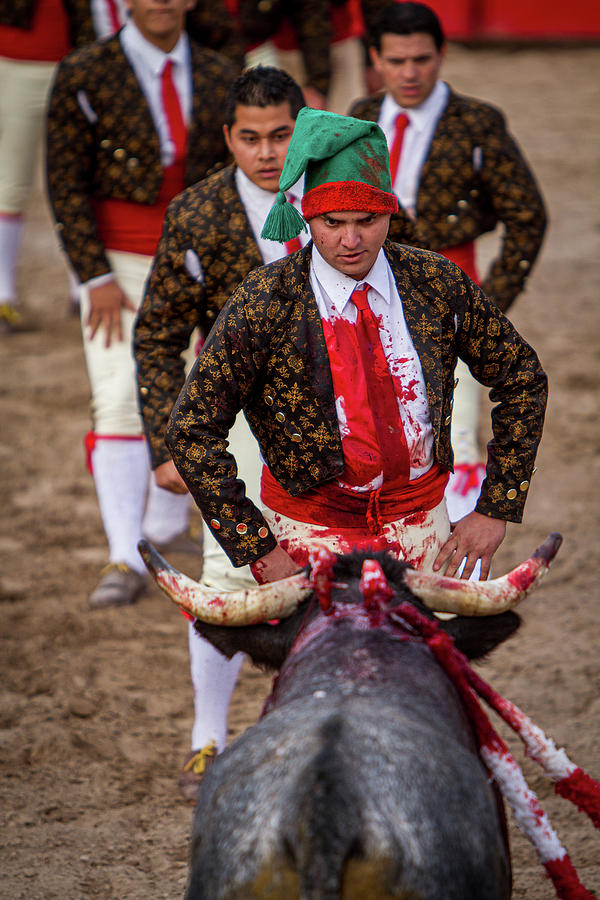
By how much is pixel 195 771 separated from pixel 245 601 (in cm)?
131

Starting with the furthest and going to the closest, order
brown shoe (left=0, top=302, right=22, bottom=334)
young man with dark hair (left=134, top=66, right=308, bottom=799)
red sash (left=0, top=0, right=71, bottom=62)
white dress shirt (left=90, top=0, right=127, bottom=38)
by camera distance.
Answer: brown shoe (left=0, top=302, right=22, bottom=334) → red sash (left=0, top=0, right=71, bottom=62) → white dress shirt (left=90, top=0, right=127, bottom=38) → young man with dark hair (left=134, top=66, right=308, bottom=799)

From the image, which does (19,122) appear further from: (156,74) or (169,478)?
(169,478)

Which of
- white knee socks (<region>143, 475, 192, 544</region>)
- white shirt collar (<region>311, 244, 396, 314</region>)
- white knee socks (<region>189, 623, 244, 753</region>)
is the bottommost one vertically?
white knee socks (<region>143, 475, 192, 544</region>)

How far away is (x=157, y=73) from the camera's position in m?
4.23

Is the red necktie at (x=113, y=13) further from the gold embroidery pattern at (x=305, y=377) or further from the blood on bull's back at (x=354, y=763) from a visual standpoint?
the blood on bull's back at (x=354, y=763)

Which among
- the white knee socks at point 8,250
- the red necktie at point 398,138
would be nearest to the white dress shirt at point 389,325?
the red necktie at point 398,138

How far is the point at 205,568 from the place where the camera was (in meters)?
3.21

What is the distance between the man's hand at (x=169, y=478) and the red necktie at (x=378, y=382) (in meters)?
0.70

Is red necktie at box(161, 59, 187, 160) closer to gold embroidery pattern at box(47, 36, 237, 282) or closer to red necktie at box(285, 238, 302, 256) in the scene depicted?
gold embroidery pattern at box(47, 36, 237, 282)

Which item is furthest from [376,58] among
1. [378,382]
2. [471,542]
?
[471,542]

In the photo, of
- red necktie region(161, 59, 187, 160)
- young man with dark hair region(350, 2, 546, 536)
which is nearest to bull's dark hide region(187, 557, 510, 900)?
young man with dark hair region(350, 2, 546, 536)

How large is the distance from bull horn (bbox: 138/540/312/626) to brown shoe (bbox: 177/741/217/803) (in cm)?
118

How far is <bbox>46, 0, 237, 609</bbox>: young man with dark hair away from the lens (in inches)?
165

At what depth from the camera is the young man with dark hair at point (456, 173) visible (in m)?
4.22
